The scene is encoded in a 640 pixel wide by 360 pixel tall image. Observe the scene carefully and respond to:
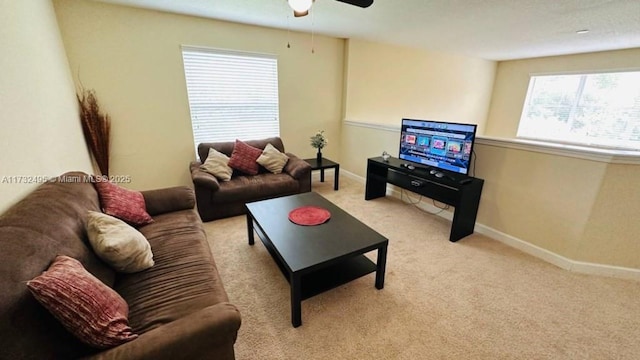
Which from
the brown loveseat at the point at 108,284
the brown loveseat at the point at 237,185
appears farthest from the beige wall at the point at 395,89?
the brown loveseat at the point at 108,284

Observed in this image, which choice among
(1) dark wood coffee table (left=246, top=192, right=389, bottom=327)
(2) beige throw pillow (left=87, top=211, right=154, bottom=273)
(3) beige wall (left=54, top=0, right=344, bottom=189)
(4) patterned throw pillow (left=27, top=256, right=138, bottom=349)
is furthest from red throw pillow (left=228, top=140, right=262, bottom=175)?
(4) patterned throw pillow (left=27, top=256, right=138, bottom=349)

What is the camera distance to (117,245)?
4.64 feet

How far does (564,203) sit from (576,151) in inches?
18.3

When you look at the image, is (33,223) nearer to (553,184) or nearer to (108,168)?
(108,168)

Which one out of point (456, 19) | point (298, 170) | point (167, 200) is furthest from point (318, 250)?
point (456, 19)

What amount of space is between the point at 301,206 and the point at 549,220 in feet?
7.56

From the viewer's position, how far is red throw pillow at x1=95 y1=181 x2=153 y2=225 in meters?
1.86

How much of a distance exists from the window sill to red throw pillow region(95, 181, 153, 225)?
10.9ft

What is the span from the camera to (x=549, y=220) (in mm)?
2346

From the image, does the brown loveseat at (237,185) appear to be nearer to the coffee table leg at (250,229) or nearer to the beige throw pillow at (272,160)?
the beige throw pillow at (272,160)

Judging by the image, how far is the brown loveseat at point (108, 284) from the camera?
0.88 m

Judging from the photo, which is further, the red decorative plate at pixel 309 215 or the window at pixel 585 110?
the window at pixel 585 110

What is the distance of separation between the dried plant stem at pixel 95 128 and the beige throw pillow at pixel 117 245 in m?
2.04

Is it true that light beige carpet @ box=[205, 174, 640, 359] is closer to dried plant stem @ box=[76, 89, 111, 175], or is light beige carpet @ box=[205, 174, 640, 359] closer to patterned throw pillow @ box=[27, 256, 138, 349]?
patterned throw pillow @ box=[27, 256, 138, 349]
